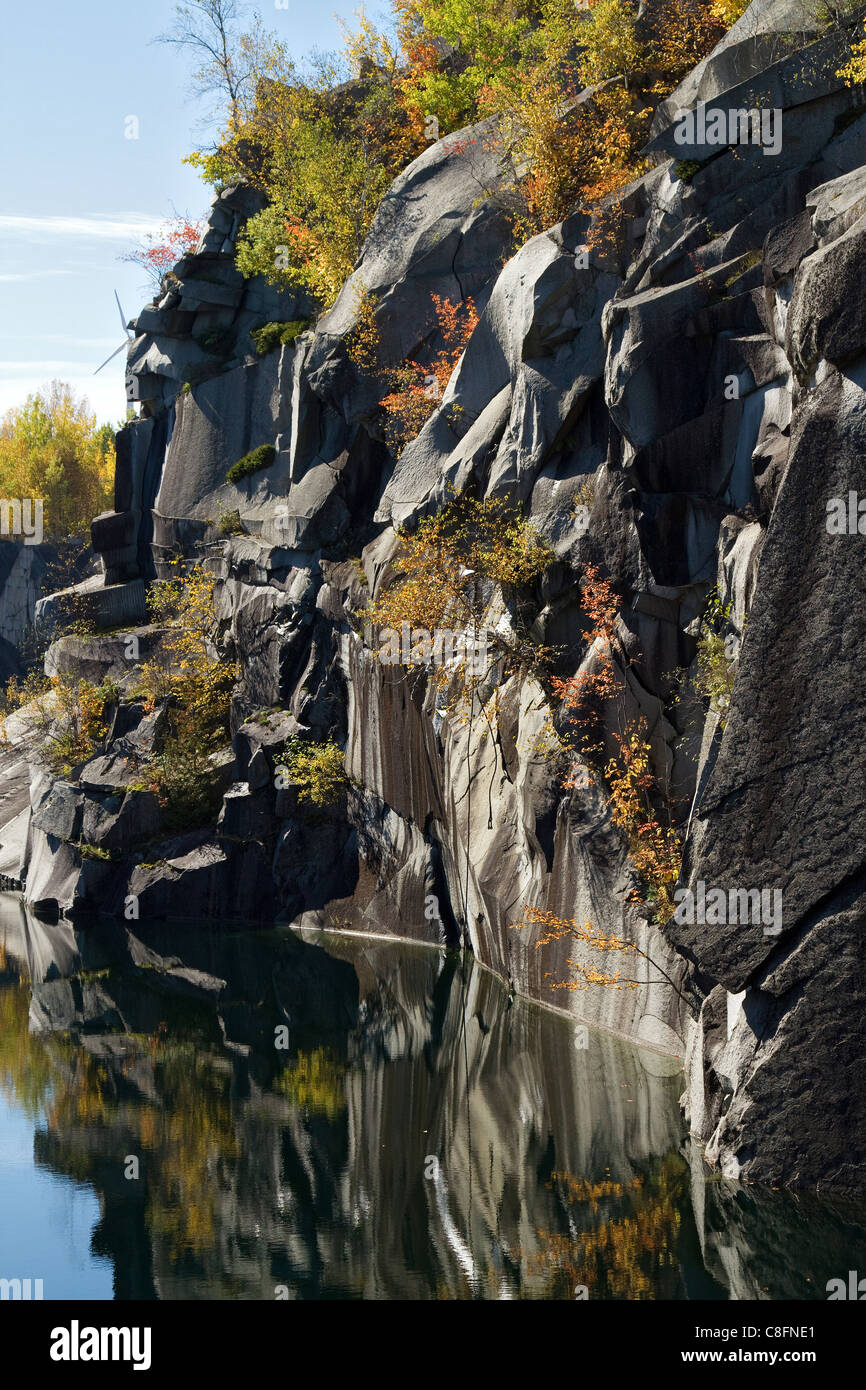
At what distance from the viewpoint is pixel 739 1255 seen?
1370cm

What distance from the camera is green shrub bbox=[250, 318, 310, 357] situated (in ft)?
139

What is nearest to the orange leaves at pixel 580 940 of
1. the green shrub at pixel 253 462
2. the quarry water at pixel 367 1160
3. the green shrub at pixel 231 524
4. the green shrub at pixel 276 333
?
the quarry water at pixel 367 1160

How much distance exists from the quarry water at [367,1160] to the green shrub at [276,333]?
24.1m

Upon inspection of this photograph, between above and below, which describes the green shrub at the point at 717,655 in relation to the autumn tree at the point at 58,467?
below

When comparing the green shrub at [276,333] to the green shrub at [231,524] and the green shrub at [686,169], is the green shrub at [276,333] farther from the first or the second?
the green shrub at [686,169]

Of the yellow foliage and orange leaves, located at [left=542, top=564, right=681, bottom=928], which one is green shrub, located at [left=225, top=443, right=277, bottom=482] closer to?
orange leaves, located at [left=542, top=564, right=681, bottom=928]

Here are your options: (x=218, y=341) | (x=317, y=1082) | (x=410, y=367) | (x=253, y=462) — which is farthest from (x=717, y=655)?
(x=218, y=341)

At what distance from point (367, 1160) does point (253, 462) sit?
30.0 m

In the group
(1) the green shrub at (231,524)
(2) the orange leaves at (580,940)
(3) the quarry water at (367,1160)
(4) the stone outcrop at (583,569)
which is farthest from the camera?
(1) the green shrub at (231,524)

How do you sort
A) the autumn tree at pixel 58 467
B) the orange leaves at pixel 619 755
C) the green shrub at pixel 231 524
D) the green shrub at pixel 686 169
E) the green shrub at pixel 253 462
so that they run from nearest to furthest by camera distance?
the orange leaves at pixel 619 755 → the green shrub at pixel 686 169 → the green shrub at pixel 231 524 → the green shrub at pixel 253 462 → the autumn tree at pixel 58 467

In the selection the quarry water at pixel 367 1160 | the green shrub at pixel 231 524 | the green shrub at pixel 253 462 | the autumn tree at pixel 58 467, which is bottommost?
the quarry water at pixel 367 1160

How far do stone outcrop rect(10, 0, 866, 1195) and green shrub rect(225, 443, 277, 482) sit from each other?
418 millimetres

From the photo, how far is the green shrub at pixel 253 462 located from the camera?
4266 cm

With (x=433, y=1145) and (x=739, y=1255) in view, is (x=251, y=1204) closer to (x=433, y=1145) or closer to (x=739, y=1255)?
(x=433, y=1145)
